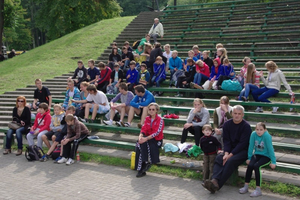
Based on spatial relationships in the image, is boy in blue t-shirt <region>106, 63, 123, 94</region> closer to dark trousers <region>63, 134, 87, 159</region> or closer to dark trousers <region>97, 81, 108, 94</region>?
dark trousers <region>97, 81, 108, 94</region>

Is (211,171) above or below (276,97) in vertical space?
below

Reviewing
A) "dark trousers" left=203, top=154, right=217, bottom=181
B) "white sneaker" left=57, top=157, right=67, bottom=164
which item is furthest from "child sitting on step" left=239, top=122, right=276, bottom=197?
"white sneaker" left=57, top=157, right=67, bottom=164

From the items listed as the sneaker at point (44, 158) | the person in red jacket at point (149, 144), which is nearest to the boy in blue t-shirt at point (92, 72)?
the sneaker at point (44, 158)

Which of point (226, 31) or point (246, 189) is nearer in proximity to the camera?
point (246, 189)

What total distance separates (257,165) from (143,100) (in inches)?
172

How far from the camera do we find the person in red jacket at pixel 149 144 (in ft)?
28.9

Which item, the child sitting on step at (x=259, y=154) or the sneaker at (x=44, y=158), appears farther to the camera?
the sneaker at (x=44, y=158)

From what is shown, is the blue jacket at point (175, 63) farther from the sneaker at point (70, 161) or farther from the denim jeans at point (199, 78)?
the sneaker at point (70, 161)

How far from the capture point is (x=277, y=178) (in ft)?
25.2

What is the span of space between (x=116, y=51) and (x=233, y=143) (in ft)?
29.6

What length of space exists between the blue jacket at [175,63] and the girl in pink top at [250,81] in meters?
3.39

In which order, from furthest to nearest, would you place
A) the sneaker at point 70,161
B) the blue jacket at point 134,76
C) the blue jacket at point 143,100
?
the blue jacket at point 134,76 < the blue jacket at point 143,100 < the sneaker at point 70,161

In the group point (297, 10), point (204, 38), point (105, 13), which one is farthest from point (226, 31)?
point (105, 13)

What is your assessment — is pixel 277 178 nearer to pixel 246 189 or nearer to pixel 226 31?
pixel 246 189
